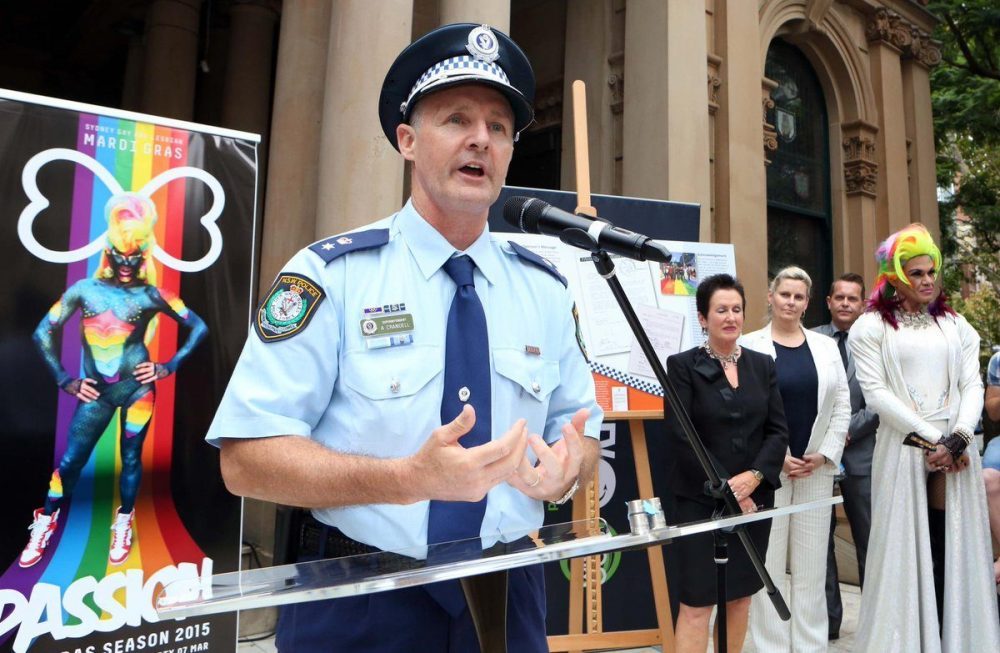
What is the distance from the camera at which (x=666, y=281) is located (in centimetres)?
491

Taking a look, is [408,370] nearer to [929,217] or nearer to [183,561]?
[183,561]

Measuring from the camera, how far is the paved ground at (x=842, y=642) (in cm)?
485

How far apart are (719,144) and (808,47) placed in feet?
11.2

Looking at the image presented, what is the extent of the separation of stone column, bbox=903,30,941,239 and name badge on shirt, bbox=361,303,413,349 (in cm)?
1130

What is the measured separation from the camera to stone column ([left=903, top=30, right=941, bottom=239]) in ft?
36.2

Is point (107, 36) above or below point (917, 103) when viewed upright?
above

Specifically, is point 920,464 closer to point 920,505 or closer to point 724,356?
point 920,505

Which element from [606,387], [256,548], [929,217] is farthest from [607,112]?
[929,217]

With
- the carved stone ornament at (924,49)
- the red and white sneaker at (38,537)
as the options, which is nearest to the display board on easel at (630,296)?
the red and white sneaker at (38,537)

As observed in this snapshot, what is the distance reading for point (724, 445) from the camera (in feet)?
12.8

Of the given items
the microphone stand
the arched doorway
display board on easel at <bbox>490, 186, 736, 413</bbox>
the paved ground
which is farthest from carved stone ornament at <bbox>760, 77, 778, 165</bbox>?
the microphone stand

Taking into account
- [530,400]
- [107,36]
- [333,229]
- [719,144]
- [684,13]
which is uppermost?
[107,36]

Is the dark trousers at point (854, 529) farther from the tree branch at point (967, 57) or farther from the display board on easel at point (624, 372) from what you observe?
the tree branch at point (967, 57)

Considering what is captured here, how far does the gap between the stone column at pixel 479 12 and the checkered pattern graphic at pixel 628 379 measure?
2.67 m
